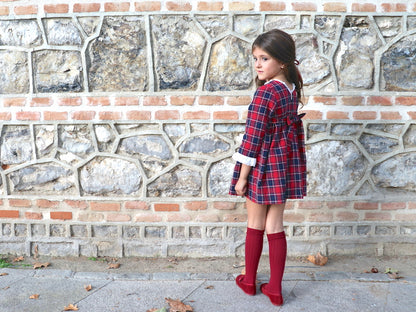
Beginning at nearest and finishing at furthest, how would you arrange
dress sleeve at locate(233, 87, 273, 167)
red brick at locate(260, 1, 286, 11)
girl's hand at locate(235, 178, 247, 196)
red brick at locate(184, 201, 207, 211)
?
1. dress sleeve at locate(233, 87, 273, 167)
2. girl's hand at locate(235, 178, 247, 196)
3. red brick at locate(260, 1, 286, 11)
4. red brick at locate(184, 201, 207, 211)

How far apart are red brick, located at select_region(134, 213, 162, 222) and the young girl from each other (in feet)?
3.18

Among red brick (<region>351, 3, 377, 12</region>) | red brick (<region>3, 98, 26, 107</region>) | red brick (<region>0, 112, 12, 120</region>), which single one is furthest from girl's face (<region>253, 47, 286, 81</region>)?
red brick (<region>0, 112, 12, 120</region>)

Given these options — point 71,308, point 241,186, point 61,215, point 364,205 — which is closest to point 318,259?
point 364,205

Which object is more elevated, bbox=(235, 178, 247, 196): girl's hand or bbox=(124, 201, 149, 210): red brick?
bbox=(235, 178, 247, 196): girl's hand

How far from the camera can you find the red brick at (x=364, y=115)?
3121mm

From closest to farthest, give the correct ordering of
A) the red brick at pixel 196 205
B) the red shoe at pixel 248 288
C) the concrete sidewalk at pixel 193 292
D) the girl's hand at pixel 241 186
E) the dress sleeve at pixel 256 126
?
the dress sleeve at pixel 256 126
the girl's hand at pixel 241 186
the concrete sidewalk at pixel 193 292
the red shoe at pixel 248 288
the red brick at pixel 196 205

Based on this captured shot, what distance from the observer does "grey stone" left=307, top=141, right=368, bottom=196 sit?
3180 millimetres

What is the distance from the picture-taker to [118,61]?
3.12 metres

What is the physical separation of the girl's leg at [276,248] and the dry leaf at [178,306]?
1.83 feet

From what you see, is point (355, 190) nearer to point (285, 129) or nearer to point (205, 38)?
point (285, 129)

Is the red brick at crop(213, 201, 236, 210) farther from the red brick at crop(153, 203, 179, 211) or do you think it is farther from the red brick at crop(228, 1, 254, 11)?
the red brick at crop(228, 1, 254, 11)

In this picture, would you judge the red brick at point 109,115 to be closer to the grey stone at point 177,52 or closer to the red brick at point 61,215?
the grey stone at point 177,52

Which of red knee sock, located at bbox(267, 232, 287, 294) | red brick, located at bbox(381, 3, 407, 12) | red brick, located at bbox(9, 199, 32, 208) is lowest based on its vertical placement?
red knee sock, located at bbox(267, 232, 287, 294)

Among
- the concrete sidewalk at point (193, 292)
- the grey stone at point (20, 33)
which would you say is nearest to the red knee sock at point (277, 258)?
the concrete sidewalk at point (193, 292)
